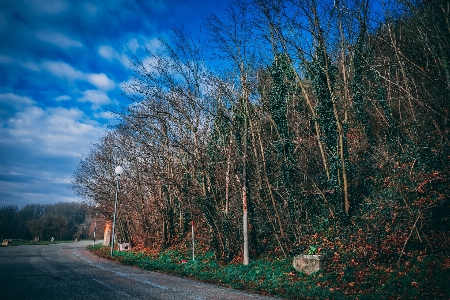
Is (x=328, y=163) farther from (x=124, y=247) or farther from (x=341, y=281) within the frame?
(x=124, y=247)

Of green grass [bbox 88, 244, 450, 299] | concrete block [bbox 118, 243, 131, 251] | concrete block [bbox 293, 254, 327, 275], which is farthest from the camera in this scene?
concrete block [bbox 118, 243, 131, 251]

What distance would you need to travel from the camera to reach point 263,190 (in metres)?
12.2

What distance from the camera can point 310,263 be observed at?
8289 mm

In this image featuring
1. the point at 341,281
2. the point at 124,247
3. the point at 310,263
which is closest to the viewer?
the point at 341,281

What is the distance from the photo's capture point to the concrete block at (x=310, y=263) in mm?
8117

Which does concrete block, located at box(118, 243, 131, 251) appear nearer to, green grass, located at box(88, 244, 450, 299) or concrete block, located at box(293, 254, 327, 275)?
green grass, located at box(88, 244, 450, 299)

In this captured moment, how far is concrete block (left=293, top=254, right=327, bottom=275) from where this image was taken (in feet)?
26.6

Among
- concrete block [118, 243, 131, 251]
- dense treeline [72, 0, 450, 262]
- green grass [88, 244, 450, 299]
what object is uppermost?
dense treeline [72, 0, 450, 262]

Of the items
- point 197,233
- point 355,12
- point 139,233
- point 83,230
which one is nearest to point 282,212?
point 197,233

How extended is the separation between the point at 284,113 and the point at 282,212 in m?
4.53

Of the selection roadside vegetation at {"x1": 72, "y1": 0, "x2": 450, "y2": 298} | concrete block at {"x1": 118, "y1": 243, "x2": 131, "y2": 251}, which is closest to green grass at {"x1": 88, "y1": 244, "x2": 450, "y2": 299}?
roadside vegetation at {"x1": 72, "y1": 0, "x2": 450, "y2": 298}

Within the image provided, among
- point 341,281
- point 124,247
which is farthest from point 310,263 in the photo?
point 124,247

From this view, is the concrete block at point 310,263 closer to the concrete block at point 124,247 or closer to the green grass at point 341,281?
the green grass at point 341,281

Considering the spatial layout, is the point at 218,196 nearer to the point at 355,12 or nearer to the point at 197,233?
the point at 197,233
